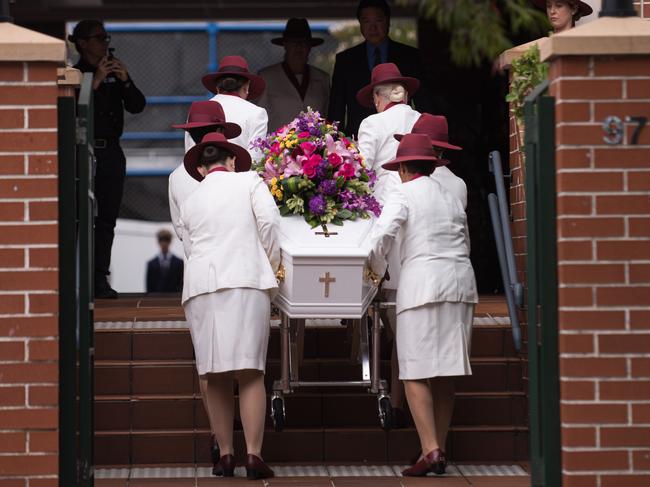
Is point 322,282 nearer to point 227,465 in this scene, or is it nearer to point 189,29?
point 227,465

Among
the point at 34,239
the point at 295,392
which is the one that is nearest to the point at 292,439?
the point at 295,392

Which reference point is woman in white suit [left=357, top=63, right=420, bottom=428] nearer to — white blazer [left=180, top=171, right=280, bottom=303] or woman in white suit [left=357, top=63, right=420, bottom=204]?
woman in white suit [left=357, top=63, right=420, bottom=204]

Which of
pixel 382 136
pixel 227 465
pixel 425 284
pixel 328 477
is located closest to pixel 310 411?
pixel 328 477

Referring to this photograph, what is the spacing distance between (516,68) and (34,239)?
9.88 ft

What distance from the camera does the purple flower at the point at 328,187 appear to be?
7.85 m

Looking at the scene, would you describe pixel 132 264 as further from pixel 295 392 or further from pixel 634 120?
pixel 634 120

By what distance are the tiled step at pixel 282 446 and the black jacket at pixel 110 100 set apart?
125 inches

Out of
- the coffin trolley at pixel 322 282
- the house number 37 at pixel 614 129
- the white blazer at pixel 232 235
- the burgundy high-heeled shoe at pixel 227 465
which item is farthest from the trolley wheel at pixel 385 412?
the house number 37 at pixel 614 129

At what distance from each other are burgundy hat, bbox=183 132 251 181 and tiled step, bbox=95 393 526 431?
4.43ft

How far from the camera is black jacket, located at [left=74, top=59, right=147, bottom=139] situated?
1077cm

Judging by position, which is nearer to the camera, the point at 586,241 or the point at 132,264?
the point at 586,241

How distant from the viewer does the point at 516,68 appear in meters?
7.59

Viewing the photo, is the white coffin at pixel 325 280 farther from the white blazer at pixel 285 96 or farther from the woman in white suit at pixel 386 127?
the white blazer at pixel 285 96

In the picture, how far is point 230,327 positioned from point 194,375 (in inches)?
42.4
